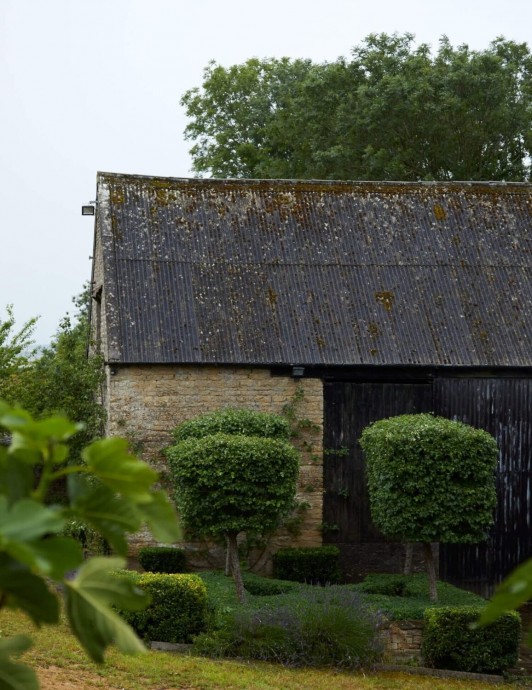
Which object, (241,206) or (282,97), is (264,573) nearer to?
(241,206)

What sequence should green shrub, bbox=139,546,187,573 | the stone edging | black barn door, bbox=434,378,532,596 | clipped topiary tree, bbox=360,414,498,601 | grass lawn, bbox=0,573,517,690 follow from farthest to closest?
black barn door, bbox=434,378,532,596, green shrub, bbox=139,546,187,573, clipped topiary tree, bbox=360,414,498,601, the stone edging, grass lawn, bbox=0,573,517,690

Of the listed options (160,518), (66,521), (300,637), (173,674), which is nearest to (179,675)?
(173,674)

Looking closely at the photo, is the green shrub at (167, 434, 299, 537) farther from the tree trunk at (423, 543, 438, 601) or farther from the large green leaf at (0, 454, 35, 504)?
the large green leaf at (0, 454, 35, 504)

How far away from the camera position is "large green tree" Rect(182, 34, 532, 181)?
93.5 ft

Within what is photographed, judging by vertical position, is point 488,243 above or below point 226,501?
above

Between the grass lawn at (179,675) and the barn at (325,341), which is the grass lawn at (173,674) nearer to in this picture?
the grass lawn at (179,675)

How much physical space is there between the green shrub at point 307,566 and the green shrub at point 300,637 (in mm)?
3340

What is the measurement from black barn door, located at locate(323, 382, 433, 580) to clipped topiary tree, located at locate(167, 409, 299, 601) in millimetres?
3344

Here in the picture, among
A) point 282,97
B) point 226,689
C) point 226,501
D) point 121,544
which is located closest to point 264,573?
point 226,501

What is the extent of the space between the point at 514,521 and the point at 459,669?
4.91 m

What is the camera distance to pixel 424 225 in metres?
19.3

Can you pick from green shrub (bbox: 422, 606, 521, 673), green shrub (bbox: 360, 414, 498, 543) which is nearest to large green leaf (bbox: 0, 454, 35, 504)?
green shrub (bbox: 422, 606, 521, 673)

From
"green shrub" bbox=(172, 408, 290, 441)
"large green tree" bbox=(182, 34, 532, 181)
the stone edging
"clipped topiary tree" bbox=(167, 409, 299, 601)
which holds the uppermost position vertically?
"large green tree" bbox=(182, 34, 532, 181)

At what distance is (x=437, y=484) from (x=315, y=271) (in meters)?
5.65
